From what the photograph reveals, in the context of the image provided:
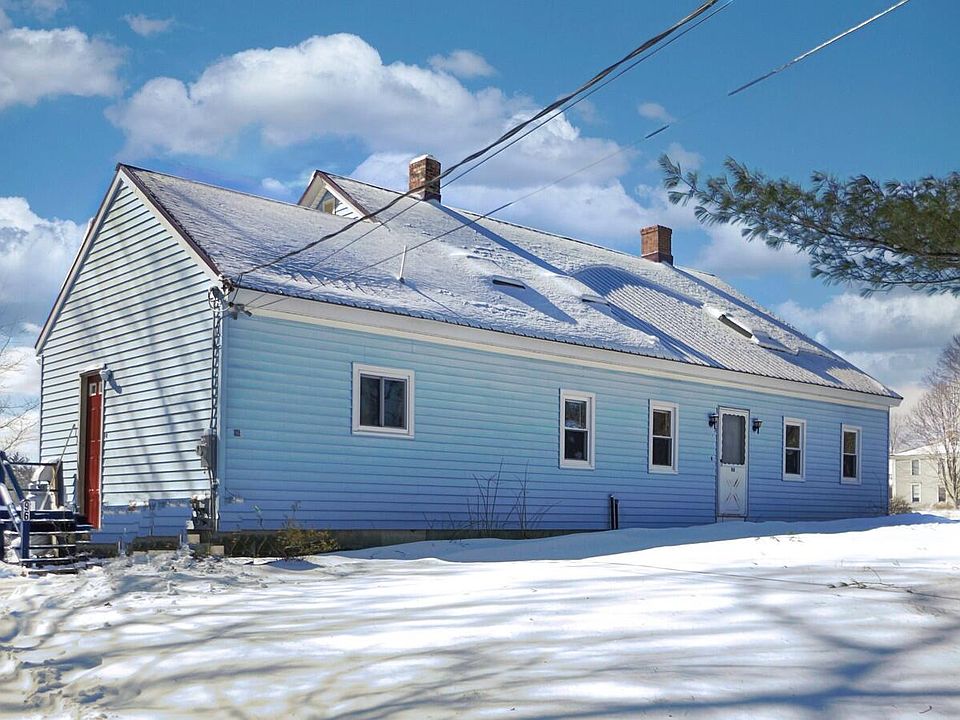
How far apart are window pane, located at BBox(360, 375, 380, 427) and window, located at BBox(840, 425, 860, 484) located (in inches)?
540

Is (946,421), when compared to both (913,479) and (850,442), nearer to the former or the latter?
(913,479)

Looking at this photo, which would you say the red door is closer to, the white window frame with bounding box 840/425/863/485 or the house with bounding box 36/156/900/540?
the house with bounding box 36/156/900/540

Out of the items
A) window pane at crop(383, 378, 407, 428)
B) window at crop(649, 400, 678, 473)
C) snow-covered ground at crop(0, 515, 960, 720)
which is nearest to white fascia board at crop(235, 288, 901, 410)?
window at crop(649, 400, 678, 473)

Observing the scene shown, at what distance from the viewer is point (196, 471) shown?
1382 cm

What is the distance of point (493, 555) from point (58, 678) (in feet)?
22.6

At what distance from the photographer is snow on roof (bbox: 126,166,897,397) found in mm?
14969

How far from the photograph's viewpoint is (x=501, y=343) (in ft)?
53.0

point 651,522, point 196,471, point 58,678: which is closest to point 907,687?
point 58,678

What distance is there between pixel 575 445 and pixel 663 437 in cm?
239

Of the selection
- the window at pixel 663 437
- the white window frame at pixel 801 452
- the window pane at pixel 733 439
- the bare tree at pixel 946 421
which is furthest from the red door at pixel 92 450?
the bare tree at pixel 946 421

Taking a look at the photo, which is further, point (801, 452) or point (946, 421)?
point (946, 421)

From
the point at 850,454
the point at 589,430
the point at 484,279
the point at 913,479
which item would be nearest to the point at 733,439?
the point at 589,430

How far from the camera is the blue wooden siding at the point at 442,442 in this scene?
13562mm

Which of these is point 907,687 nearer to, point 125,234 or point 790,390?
point 125,234
